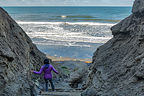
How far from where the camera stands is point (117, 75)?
17.4ft

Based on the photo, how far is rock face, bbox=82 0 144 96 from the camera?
4449mm

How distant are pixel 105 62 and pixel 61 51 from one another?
1678cm

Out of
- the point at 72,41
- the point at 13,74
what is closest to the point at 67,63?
the point at 72,41

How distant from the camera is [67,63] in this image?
19062 mm

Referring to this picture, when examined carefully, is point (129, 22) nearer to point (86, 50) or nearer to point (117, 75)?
point (117, 75)

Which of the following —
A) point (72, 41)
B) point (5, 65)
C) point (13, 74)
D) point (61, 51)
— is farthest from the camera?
point (72, 41)

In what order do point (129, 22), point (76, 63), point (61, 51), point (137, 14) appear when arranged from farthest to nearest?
point (61, 51)
point (76, 63)
point (129, 22)
point (137, 14)

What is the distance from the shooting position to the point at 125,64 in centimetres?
530

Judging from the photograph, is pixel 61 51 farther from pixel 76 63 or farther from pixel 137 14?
pixel 137 14

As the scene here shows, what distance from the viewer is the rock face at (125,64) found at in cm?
445

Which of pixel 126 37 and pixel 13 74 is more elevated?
pixel 126 37

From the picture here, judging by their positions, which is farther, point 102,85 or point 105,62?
point 105,62

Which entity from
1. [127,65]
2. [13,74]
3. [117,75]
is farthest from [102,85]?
[13,74]

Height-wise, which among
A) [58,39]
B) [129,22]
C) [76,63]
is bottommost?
[76,63]
